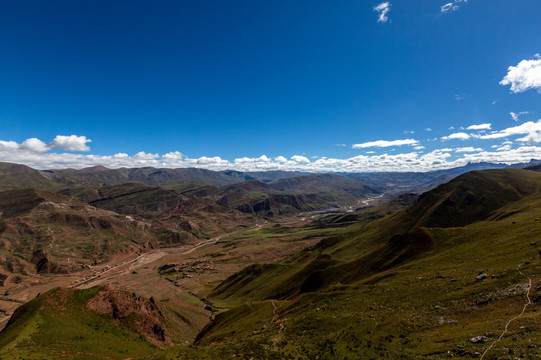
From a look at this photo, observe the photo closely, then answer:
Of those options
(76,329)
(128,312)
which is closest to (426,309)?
(76,329)

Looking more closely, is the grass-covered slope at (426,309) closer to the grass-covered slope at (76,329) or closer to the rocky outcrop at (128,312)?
the rocky outcrop at (128,312)

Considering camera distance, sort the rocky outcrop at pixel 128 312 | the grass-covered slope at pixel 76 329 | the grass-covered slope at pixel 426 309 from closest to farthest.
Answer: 1. the grass-covered slope at pixel 426 309
2. the grass-covered slope at pixel 76 329
3. the rocky outcrop at pixel 128 312

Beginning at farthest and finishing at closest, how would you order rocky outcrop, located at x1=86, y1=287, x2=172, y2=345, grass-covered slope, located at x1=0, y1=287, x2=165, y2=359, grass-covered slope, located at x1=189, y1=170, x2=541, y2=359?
rocky outcrop, located at x1=86, y1=287, x2=172, y2=345
grass-covered slope, located at x1=0, y1=287, x2=165, y2=359
grass-covered slope, located at x1=189, y1=170, x2=541, y2=359

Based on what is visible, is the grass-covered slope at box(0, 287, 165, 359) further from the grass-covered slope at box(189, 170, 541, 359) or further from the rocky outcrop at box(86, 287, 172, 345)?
the grass-covered slope at box(189, 170, 541, 359)

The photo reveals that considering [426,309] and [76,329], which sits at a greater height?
[426,309]

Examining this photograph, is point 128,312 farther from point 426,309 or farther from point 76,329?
point 426,309

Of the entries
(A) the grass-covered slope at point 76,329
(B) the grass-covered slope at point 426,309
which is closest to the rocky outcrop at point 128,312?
(A) the grass-covered slope at point 76,329

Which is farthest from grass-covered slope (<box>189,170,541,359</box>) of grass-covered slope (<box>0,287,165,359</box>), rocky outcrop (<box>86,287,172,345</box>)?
grass-covered slope (<box>0,287,165,359</box>)

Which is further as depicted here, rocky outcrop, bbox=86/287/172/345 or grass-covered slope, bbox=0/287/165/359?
rocky outcrop, bbox=86/287/172/345

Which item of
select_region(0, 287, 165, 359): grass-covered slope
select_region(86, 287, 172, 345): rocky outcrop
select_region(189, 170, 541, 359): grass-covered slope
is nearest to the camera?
select_region(189, 170, 541, 359): grass-covered slope

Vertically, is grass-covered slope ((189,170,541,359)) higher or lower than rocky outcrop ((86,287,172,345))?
higher

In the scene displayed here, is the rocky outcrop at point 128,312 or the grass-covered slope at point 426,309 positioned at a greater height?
the grass-covered slope at point 426,309
